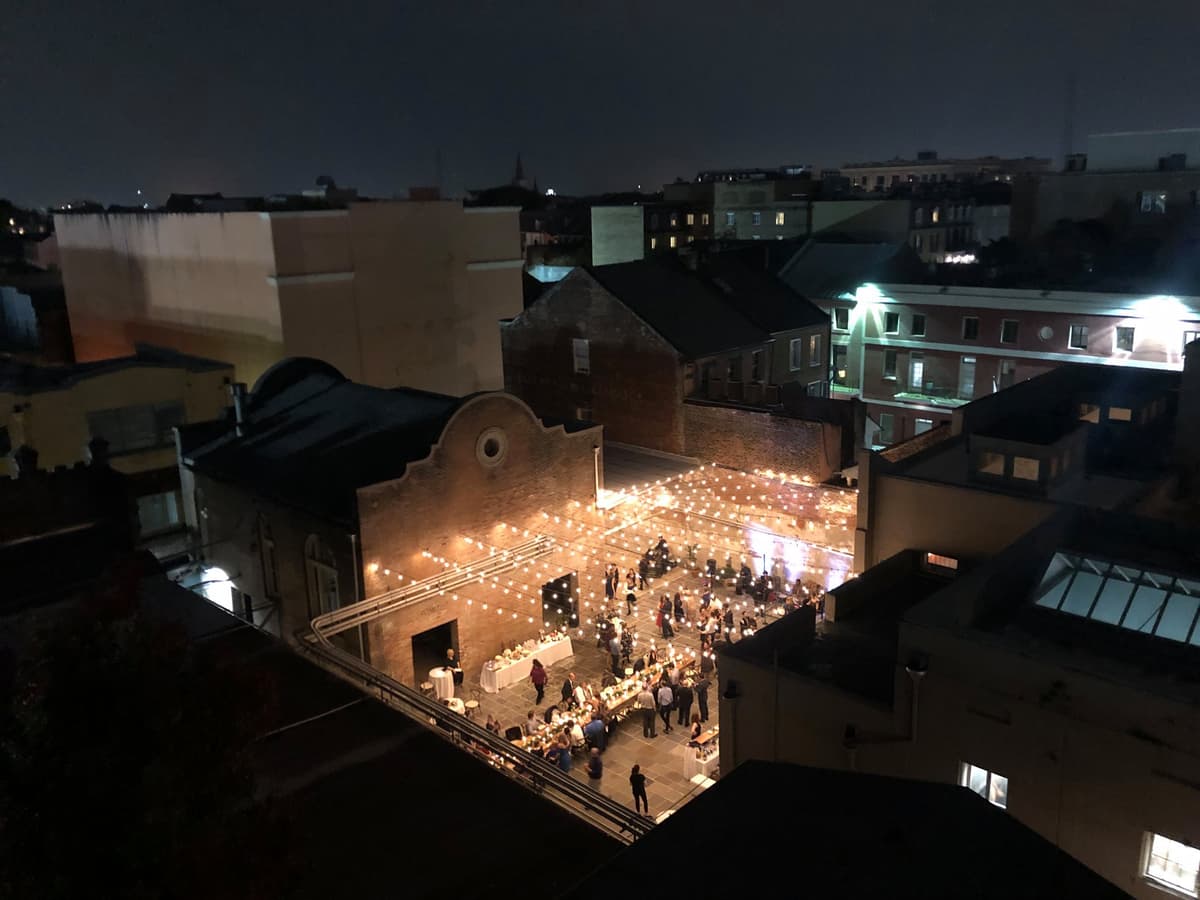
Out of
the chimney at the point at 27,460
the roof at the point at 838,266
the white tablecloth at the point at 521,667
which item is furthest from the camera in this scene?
the roof at the point at 838,266

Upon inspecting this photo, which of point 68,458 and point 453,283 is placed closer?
point 68,458

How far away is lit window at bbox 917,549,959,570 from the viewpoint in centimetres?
1706

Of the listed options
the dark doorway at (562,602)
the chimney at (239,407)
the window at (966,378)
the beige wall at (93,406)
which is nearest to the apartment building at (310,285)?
the beige wall at (93,406)

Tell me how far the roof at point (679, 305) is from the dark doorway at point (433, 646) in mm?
11612

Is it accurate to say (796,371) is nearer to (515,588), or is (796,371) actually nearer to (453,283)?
(453,283)

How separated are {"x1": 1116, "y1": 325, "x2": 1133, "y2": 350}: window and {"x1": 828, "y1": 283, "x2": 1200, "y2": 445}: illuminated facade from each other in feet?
0.11

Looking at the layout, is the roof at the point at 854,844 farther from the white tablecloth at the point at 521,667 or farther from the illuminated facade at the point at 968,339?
the illuminated facade at the point at 968,339

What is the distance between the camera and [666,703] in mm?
18219

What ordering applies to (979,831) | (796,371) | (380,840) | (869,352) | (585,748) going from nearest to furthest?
(979,831) < (380,840) < (585,748) < (796,371) < (869,352)

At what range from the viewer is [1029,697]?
11.0m

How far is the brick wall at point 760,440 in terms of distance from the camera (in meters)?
24.6

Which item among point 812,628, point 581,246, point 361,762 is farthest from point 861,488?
point 581,246

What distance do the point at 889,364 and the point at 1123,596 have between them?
25773mm

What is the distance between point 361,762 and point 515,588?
1057cm
